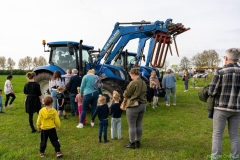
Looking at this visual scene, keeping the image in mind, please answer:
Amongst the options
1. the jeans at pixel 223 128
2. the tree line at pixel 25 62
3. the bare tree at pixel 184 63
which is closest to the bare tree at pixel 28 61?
the tree line at pixel 25 62

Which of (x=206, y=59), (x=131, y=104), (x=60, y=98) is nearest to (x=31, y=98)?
(x=60, y=98)

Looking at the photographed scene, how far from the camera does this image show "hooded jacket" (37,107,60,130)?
13.9 ft

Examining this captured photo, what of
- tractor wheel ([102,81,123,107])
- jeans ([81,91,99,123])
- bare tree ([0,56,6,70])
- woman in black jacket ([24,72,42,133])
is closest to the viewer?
woman in black jacket ([24,72,42,133])

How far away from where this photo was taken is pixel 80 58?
769 centimetres

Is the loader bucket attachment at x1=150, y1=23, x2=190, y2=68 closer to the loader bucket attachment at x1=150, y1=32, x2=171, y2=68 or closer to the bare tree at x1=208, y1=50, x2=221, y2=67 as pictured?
the loader bucket attachment at x1=150, y1=32, x2=171, y2=68

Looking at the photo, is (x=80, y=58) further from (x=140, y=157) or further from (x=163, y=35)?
(x=140, y=157)

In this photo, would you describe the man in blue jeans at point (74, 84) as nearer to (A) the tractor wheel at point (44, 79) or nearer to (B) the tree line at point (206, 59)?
(A) the tractor wheel at point (44, 79)

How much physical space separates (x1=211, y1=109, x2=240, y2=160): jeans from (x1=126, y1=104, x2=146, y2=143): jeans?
1.48m

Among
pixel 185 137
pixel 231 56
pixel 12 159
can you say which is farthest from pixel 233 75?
pixel 12 159

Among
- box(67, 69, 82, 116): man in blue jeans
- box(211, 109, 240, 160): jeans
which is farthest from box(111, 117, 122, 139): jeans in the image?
box(67, 69, 82, 116): man in blue jeans

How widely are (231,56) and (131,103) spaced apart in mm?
1968

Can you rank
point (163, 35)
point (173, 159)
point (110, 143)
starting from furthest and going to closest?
point (163, 35) < point (110, 143) < point (173, 159)

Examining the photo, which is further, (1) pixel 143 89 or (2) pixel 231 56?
(1) pixel 143 89

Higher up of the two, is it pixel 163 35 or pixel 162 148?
pixel 163 35
